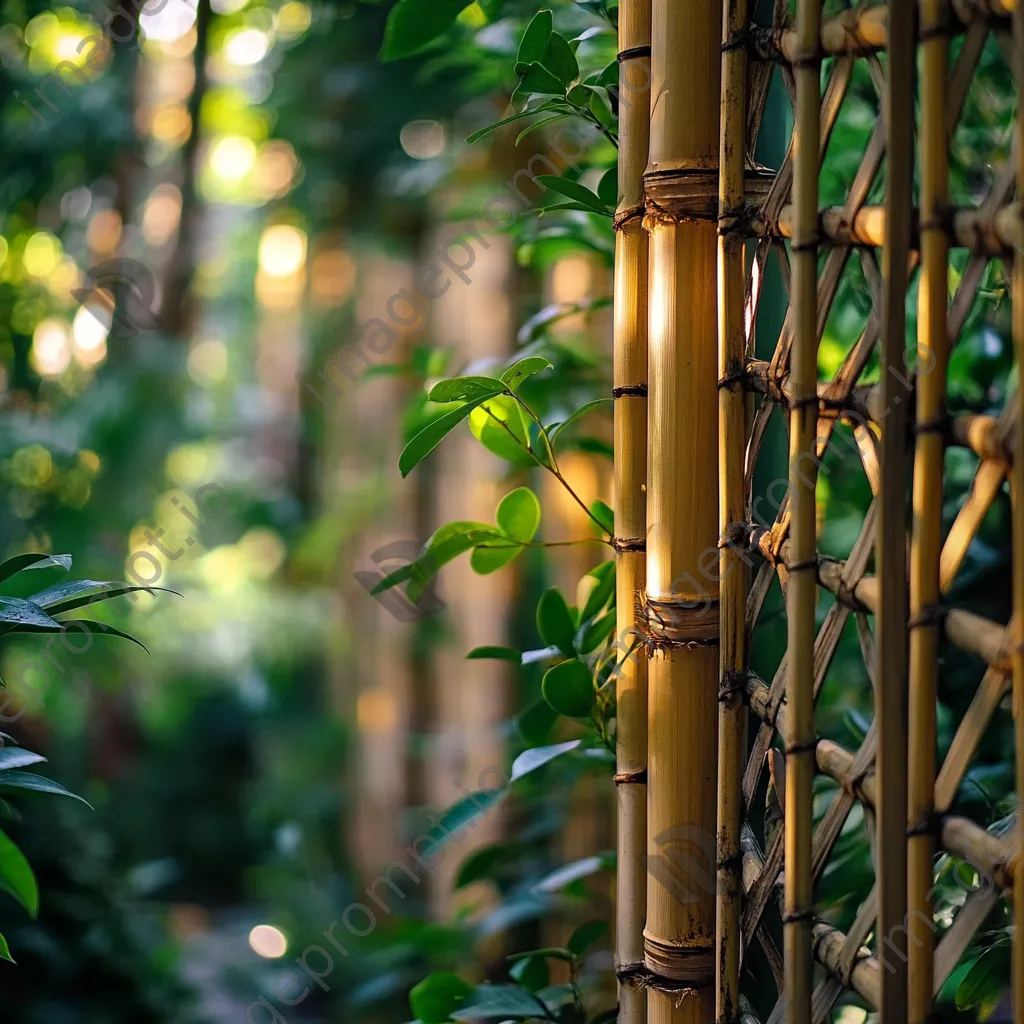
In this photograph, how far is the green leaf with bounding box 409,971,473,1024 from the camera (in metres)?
0.67

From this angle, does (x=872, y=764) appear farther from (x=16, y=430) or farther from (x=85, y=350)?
(x=85, y=350)

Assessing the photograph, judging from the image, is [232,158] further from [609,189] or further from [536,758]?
[536,758]

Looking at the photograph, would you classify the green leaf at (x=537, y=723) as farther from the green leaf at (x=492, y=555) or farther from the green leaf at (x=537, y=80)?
the green leaf at (x=537, y=80)

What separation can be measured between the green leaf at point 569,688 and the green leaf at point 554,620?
4 centimetres

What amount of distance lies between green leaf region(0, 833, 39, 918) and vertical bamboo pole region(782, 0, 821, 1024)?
440mm

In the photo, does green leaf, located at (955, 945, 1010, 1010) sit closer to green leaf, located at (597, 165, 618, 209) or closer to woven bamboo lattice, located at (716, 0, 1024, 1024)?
woven bamboo lattice, located at (716, 0, 1024, 1024)

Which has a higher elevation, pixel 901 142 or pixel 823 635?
pixel 901 142

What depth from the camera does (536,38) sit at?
57 cm

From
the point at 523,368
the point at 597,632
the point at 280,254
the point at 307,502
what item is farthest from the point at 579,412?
the point at 280,254

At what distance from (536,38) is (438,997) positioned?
2.00 feet

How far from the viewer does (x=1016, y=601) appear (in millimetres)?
346

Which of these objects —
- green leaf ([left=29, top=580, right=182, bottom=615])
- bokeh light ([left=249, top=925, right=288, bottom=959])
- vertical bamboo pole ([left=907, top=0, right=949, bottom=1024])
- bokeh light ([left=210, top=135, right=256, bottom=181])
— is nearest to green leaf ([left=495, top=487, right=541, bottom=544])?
green leaf ([left=29, top=580, right=182, bottom=615])

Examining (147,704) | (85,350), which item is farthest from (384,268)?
(147,704)

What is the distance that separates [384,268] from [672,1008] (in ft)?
9.88
